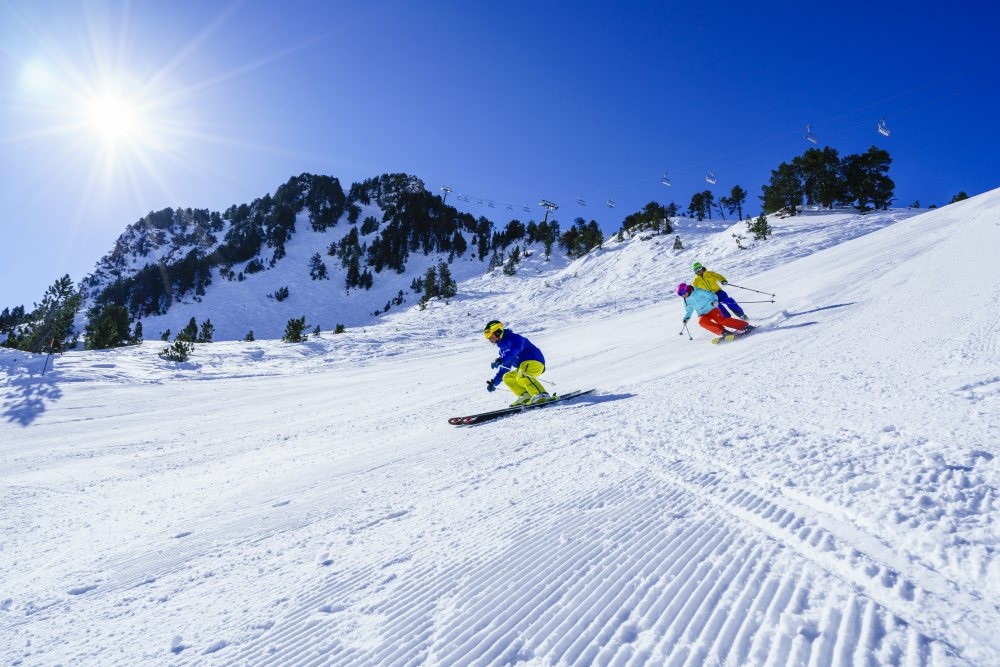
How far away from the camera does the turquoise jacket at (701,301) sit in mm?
10852

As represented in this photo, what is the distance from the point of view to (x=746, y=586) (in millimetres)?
2061

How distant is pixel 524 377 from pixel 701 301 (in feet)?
19.4

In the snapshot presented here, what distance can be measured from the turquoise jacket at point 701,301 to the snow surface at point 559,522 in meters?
2.65

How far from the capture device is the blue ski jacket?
7.70 metres

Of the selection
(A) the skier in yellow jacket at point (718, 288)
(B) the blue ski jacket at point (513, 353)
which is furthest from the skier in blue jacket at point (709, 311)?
(B) the blue ski jacket at point (513, 353)

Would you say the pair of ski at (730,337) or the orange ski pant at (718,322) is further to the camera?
the orange ski pant at (718,322)

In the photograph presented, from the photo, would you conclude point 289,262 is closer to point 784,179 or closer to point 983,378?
point 784,179

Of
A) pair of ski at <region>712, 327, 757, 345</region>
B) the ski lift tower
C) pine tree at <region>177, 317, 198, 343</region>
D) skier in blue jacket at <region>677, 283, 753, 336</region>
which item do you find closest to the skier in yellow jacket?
skier in blue jacket at <region>677, 283, 753, 336</region>

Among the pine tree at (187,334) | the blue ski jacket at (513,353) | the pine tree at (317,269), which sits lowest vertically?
the blue ski jacket at (513,353)

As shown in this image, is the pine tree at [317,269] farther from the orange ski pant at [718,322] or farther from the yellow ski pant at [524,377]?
the yellow ski pant at [524,377]

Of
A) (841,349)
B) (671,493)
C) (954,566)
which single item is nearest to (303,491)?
(671,493)

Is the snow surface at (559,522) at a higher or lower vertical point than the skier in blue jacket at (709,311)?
lower

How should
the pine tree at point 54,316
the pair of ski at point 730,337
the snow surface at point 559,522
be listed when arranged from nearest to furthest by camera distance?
the snow surface at point 559,522
the pair of ski at point 730,337
the pine tree at point 54,316

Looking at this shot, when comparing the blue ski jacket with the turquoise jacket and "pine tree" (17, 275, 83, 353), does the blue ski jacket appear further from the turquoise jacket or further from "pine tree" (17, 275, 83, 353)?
"pine tree" (17, 275, 83, 353)
